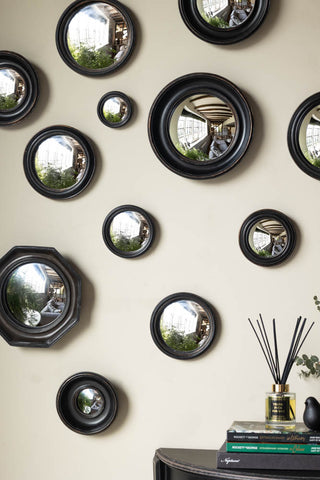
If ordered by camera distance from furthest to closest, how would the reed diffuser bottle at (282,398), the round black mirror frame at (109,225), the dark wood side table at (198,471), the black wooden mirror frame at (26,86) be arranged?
the black wooden mirror frame at (26,86)
the round black mirror frame at (109,225)
the reed diffuser bottle at (282,398)
the dark wood side table at (198,471)

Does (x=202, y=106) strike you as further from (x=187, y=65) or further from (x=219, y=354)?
(x=219, y=354)

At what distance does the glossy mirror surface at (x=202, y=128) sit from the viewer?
231 cm

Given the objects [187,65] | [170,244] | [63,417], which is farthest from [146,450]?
[187,65]

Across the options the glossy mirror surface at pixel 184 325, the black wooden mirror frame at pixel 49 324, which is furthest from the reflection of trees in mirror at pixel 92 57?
the glossy mirror surface at pixel 184 325

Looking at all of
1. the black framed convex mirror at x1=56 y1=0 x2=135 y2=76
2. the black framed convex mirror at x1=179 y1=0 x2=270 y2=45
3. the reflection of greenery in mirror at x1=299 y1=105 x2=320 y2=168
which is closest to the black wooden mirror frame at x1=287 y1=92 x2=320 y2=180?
the reflection of greenery in mirror at x1=299 y1=105 x2=320 y2=168

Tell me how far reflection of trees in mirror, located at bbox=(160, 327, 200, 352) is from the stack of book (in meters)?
0.46

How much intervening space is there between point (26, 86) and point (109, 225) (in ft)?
2.15

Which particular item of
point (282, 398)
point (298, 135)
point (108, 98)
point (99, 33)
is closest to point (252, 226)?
point (298, 135)

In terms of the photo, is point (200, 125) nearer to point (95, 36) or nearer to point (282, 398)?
point (95, 36)

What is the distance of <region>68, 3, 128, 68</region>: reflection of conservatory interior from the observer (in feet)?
7.91

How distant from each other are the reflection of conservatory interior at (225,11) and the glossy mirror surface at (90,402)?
1465 millimetres

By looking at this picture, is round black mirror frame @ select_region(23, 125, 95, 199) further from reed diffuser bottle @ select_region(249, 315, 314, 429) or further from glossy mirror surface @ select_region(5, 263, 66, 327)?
reed diffuser bottle @ select_region(249, 315, 314, 429)

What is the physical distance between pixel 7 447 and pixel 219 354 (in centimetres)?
90

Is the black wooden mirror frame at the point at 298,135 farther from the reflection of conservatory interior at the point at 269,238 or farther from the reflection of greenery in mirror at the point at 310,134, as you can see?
the reflection of conservatory interior at the point at 269,238
